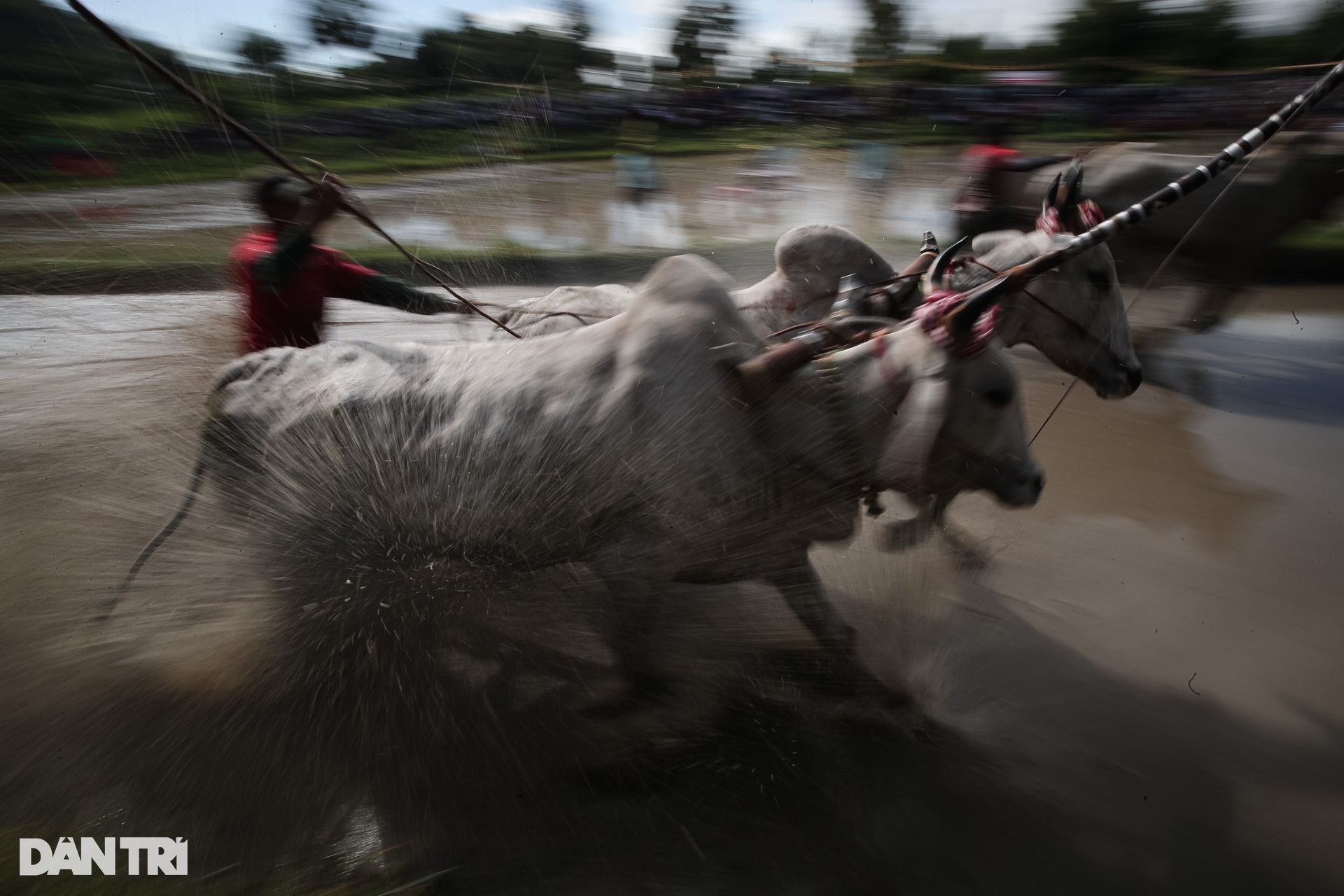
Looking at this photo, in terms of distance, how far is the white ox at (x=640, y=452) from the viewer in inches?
89.1

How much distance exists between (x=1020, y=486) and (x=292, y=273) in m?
2.83

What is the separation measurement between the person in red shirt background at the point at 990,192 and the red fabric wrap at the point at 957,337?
14.7ft

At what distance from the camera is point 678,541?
2.28m

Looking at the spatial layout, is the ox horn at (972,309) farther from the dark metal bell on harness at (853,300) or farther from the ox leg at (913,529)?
the dark metal bell on harness at (853,300)

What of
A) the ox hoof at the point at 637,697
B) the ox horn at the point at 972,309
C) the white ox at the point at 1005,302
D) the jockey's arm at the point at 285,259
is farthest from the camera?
the white ox at the point at 1005,302

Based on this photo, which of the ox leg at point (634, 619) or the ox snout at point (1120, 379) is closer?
the ox leg at point (634, 619)

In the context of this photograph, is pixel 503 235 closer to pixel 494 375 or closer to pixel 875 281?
pixel 875 281

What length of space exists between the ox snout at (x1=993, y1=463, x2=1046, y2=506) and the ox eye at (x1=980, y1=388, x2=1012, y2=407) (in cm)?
21

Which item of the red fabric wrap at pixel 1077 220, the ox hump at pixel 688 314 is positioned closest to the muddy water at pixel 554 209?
the ox hump at pixel 688 314

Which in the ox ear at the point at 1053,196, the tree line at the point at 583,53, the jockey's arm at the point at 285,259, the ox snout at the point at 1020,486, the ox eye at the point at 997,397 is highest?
the tree line at the point at 583,53

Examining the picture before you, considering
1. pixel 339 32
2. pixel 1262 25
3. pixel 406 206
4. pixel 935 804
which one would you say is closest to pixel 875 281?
pixel 935 804

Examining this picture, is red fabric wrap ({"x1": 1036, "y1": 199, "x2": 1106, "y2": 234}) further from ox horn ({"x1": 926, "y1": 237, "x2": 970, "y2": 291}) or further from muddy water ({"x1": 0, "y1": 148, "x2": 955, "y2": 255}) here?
muddy water ({"x1": 0, "y1": 148, "x2": 955, "y2": 255})

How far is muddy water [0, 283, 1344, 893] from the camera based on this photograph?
2.14 metres

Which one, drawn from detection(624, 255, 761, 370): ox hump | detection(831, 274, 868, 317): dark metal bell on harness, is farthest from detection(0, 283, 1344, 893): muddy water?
detection(831, 274, 868, 317): dark metal bell on harness
